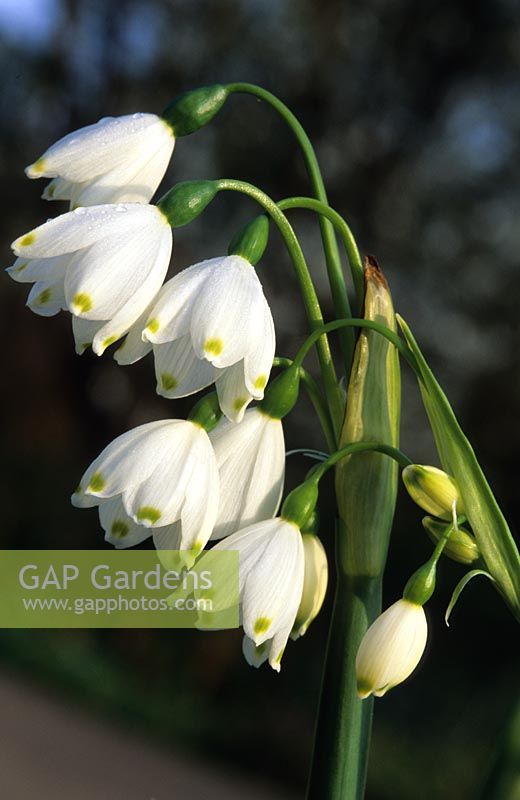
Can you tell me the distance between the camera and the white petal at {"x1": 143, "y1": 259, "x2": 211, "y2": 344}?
0.49 metres

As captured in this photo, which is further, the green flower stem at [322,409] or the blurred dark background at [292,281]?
the blurred dark background at [292,281]

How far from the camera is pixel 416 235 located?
3.04 m

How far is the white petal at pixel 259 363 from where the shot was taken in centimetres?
49

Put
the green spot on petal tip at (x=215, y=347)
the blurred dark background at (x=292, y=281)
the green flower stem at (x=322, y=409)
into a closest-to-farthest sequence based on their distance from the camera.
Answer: the green spot on petal tip at (x=215, y=347) → the green flower stem at (x=322, y=409) → the blurred dark background at (x=292, y=281)

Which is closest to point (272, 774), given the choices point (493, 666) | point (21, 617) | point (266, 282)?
point (493, 666)

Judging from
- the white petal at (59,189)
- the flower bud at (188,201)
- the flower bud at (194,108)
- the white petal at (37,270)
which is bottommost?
the white petal at (37,270)

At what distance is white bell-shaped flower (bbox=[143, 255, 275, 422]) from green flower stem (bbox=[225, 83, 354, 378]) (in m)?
0.07

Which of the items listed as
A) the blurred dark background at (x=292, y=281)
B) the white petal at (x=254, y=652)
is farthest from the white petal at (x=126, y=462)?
the blurred dark background at (x=292, y=281)

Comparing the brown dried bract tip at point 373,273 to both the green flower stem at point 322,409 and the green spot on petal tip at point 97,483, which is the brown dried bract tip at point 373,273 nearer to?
the green flower stem at point 322,409

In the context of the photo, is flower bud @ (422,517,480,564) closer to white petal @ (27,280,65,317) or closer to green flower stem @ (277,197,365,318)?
green flower stem @ (277,197,365,318)

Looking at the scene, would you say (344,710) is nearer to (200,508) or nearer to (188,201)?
(200,508)

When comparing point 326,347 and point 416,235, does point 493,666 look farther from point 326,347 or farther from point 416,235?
point 326,347

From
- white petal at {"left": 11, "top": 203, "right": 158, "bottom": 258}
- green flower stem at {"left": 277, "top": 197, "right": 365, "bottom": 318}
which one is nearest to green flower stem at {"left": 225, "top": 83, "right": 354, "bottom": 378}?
green flower stem at {"left": 277, "top": 197, "right": 365, "bottom": 318}

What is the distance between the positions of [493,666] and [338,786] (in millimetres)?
2068
